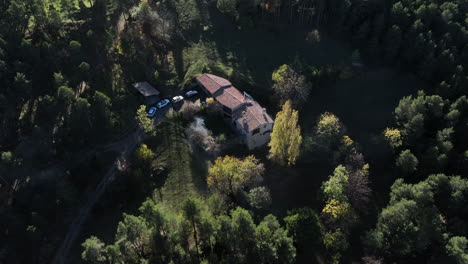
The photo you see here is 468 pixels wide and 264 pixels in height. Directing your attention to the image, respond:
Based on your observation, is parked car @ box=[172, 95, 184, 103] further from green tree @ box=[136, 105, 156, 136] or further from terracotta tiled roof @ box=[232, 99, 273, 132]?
terracotta tiled roof @ box=[232, 99, 273, 132]

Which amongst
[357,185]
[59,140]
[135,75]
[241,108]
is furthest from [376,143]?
[59,140]

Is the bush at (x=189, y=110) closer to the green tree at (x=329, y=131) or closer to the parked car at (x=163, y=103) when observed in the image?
the parked car at (x=163, y=103)

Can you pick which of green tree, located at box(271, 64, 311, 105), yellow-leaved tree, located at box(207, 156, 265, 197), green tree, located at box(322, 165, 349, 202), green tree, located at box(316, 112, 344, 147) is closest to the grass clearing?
yellow-leaved tree, located at box(207, 156, 265, 197)

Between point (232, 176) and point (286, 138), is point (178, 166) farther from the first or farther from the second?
point (286, 138)

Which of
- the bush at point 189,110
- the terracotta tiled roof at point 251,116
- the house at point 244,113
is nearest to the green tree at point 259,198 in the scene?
the house at point 244,113

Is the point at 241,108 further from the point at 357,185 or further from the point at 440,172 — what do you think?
the point at 440,172

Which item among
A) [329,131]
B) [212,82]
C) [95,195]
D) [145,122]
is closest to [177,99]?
[212,82]
